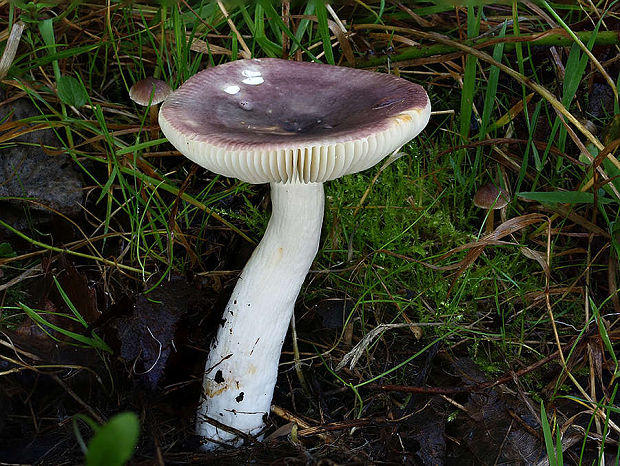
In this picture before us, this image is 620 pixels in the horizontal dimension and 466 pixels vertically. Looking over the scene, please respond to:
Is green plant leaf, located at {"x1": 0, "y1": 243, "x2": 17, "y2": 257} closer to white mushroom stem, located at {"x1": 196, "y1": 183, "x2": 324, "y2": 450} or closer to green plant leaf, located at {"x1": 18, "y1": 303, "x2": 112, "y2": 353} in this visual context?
green plant leaf, located at {"x1": 18, "y1": 303, "x2": 112, "y2": 353}

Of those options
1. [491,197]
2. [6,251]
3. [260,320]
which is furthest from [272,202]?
[6,251]

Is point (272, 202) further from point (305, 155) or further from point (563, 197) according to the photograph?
point (563, 197)

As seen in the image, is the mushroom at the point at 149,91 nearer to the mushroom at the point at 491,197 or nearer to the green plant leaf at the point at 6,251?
the green plant leaf at the point at 6,251

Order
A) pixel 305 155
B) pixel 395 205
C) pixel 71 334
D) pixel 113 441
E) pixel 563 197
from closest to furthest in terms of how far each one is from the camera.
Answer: pixel 113 441 → pixel 305 155 → pixel 71 334 → pixel 563 197 → pixel 395 205

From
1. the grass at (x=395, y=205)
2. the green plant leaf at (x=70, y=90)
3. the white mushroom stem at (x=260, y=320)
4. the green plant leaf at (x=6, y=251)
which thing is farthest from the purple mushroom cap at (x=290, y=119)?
the green plant leaf at (x=6, y=251)

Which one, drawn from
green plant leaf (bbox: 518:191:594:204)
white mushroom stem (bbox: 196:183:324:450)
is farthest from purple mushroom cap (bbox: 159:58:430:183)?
green plant leaf (bbox: 518:191:594:204)

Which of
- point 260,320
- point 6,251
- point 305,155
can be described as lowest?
point 260,320
